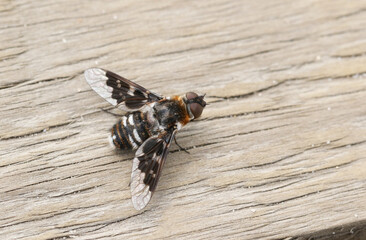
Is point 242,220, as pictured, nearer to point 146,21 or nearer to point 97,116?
point 97,116

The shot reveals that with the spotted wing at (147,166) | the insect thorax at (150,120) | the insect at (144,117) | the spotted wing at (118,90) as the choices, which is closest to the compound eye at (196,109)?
the insect at (144,117)

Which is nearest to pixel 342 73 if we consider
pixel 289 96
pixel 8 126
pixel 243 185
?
pixel 289 96

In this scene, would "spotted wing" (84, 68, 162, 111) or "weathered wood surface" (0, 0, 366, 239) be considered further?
"spotted wing" (84, 68, 162, 111)

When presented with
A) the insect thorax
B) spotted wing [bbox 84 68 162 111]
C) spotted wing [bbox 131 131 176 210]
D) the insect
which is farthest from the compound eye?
spotted wing [bbox 84 68 162 111]

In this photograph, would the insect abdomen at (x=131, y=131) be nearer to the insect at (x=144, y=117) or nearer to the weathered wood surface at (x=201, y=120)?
the insect at (x=144, y=117)

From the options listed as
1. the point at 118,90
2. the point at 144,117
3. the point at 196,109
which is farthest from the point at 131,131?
the point at 196,109

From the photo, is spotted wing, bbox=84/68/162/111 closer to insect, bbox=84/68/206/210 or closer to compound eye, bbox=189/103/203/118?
insect, bbox=84/68/206/210
